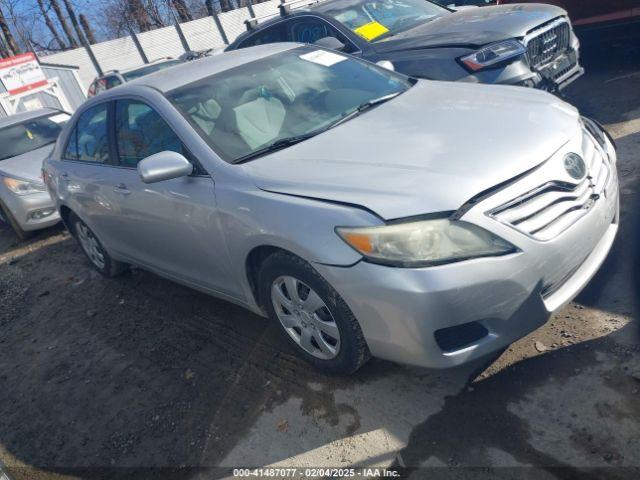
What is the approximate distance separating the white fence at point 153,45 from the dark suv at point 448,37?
1781 centimetres

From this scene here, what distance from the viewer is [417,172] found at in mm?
2545

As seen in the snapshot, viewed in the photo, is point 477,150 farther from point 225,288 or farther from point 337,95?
point 225,288

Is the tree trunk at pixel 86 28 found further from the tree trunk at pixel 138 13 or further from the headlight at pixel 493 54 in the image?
the headlight at pixel 493 54

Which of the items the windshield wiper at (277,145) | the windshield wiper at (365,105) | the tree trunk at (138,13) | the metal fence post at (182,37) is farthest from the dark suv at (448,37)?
the tree trunk at (138,13)

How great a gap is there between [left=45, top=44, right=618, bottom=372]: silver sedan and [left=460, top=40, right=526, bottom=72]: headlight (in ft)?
5.00

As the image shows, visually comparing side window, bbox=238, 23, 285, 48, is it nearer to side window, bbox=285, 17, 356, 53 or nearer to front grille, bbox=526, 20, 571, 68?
side window, bbox=285, 17, 356, 53

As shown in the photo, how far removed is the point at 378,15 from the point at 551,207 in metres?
4.62

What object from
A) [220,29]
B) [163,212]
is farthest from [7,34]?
[163,212]

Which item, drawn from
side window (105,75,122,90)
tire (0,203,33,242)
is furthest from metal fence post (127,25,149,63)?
tire (0,203,33,242)

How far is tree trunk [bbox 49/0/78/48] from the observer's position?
31586mm

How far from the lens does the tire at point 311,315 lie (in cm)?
264

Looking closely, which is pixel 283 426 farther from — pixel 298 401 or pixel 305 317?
pixel 305 317

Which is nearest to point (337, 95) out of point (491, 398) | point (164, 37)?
point (491, 398)

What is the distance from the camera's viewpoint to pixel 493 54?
5.12 metres
